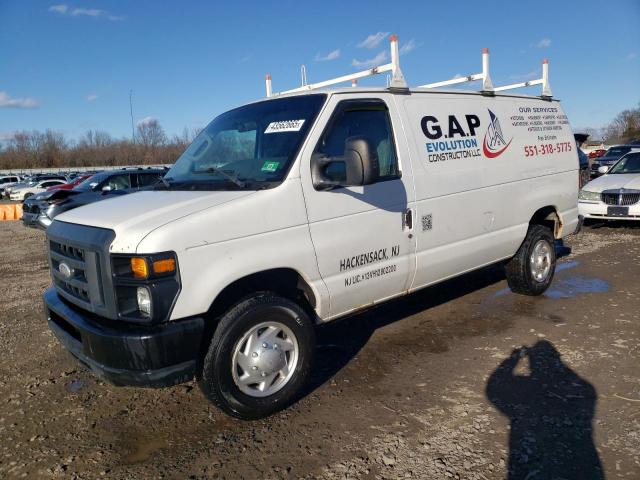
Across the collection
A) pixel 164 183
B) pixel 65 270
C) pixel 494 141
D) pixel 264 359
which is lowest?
pixel 264 359

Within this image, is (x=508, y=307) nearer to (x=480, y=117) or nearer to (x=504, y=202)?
(x=504, y=202)

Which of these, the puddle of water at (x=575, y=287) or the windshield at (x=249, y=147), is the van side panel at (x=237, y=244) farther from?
the puddle of water at (x=575, y=287)

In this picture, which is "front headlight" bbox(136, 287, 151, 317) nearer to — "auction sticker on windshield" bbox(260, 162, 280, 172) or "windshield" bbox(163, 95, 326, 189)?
"windshield" bbox(163, 95, 326, 189)

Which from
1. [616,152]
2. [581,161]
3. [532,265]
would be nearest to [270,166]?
[532,265]

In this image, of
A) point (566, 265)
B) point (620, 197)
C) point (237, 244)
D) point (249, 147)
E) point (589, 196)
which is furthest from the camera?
point (589, 196)

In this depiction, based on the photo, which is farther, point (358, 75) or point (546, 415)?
point (358, 75)

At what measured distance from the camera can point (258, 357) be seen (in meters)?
3.48

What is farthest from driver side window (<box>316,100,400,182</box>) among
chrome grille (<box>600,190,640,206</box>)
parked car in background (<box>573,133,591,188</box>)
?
chrome grille (<box>600,190,640,206</box>)

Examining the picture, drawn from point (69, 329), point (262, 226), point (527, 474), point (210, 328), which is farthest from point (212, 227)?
point (527, 474)

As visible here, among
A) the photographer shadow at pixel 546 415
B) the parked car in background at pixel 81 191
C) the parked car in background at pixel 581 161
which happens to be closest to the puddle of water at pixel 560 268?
the parked car in background at pixel 581 161

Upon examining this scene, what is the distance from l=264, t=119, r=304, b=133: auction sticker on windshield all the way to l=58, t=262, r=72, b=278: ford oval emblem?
1779mm

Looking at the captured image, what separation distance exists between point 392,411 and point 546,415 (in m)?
1.03

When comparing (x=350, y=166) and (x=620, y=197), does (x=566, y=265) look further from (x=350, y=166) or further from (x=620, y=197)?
(x=350, y=166)

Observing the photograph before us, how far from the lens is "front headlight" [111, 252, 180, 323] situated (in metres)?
2.96
